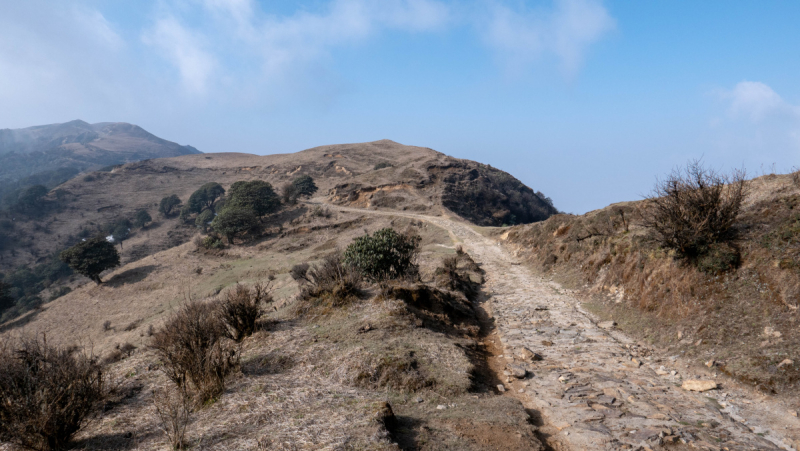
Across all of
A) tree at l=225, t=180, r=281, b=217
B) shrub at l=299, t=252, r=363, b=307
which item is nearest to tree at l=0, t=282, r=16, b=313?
tree at l=225, t=180, r=281, b=217

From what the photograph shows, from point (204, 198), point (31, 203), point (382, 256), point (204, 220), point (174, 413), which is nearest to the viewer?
point (174, 413)

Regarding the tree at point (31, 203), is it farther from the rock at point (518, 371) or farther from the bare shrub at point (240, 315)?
the rock at point (518, 371)

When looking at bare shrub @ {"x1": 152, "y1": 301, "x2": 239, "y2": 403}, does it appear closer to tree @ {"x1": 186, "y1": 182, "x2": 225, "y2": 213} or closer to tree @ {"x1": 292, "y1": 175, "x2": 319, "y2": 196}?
tree @ {"x1": 292, "y1": 175, "x2": 319, "y2": 196}

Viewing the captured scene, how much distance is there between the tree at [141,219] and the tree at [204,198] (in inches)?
323

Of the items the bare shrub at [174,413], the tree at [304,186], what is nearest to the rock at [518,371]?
the bare shrub at [174,413]

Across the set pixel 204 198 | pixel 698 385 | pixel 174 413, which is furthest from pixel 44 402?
pixel 204 198

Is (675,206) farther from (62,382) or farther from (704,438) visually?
(62,382)

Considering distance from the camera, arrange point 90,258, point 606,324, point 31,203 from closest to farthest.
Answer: point 606,324
point 90,258
point 31,203

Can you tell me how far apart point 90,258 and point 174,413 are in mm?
43568

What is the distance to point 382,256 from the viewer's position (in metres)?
13.5

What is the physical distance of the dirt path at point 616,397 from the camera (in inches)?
199

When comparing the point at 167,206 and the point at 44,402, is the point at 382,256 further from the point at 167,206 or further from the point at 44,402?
the point at 167,206

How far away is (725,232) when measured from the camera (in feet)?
30.2

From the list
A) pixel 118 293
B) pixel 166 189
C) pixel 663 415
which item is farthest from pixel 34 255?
pixel 663 415
